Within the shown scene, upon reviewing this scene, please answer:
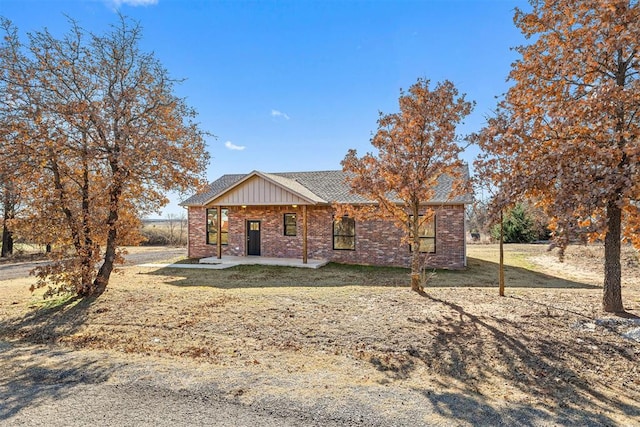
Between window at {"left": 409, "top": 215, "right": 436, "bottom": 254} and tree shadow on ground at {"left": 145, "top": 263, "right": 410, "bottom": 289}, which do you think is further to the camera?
window at {"left": 409, "top": 215, "right": 436, "bottom": 254}

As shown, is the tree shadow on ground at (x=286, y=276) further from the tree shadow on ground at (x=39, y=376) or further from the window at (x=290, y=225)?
the tree shadow on ground at (x=39, y=376)

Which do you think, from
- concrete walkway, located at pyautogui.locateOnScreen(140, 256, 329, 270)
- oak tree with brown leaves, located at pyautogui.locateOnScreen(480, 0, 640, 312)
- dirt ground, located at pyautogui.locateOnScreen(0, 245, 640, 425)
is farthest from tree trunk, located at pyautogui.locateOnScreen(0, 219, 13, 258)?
oak tree with brown leaves, located at pyautogui.locateOnScreen(480, 0, 640, 312)

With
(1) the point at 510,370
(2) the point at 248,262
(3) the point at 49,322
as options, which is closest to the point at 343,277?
(2) the point at 248,262

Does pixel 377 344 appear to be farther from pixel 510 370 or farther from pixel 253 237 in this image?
pixel 253 237

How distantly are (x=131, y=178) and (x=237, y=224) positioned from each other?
9489 mm

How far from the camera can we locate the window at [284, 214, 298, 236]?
1697 cm

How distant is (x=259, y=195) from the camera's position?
15.8m

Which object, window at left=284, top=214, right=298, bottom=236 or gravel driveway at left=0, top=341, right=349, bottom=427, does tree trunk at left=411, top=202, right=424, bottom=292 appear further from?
window at left=284, top=214, right=298, bottom=236

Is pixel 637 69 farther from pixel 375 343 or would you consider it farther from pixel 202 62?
pixel 202 62

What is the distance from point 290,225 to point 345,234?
2.69 m

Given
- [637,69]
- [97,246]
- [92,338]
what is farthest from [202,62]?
[637,69]

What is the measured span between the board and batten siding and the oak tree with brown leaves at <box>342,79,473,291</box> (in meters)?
6.32

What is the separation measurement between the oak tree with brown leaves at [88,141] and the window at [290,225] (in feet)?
26.3

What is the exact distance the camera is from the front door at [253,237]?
17656 millimetres
